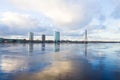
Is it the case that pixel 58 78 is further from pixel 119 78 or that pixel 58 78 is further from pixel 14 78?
pixel 119 78

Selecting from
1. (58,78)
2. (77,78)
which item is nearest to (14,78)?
(58,78)

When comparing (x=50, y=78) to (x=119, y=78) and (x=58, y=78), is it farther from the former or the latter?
(x=119, y=78)

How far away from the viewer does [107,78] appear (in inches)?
508

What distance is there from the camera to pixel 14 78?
1234cm

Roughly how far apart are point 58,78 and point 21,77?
2165 millimetres

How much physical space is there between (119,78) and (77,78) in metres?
2.57

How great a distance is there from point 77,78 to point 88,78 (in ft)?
2.27

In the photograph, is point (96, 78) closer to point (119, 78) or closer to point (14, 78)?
point (119, 78)

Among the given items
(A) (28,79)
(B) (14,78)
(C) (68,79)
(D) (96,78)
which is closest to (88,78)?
(D) (96,78)

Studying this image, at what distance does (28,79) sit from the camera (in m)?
12.1

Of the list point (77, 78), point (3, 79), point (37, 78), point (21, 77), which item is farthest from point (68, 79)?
point (3, 79)

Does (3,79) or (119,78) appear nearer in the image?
(3,79)

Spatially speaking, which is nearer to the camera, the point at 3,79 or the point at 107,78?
the point at 3,79

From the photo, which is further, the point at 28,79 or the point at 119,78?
the point at 119,78
